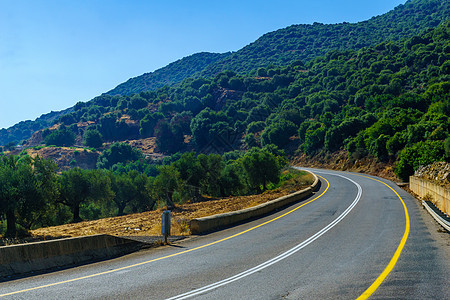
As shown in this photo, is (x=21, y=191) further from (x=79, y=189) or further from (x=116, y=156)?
(x=116, y=156)

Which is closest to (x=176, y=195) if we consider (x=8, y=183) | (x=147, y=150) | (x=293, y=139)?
(x=8, y=183)

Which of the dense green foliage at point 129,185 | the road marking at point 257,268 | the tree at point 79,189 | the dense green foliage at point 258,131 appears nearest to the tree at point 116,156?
the dense green foliage at point 258,131

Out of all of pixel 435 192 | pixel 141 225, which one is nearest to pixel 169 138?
pixel 141 225

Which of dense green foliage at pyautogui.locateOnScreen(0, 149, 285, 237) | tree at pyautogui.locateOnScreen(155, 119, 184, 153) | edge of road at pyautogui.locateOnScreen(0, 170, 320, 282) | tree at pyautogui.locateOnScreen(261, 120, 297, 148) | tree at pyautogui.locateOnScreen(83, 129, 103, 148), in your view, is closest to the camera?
edge of road at pyautogui.locateOnScreen(0, 170, 320, 282)

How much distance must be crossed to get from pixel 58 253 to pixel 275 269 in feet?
19.2

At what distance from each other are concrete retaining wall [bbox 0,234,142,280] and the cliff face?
19.8 metres

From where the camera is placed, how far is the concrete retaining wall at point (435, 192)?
17.8 meters

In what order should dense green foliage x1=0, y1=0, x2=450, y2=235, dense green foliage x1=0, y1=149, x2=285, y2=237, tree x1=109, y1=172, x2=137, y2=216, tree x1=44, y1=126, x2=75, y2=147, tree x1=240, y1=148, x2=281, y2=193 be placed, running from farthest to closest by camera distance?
tree x1=44, y1=126, x2=75, y2=147
tree x1=109, y1=172, x2=137, y2=216
tree x1=240, y1=148, x2=281, y2=193
dense green foliage x1=0, y1=0, x2=450, y2=235
dense green foliage x1=0, y1=149, x2=285, y2=237

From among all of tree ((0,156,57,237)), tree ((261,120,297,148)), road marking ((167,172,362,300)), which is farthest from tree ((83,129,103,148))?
road marking ((167,172,362,300))

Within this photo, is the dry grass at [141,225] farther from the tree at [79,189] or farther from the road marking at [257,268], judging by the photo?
the tree at [79,189]

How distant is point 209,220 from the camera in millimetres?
15367

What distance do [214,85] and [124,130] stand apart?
180 ft

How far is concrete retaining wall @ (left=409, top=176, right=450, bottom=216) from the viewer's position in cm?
1781

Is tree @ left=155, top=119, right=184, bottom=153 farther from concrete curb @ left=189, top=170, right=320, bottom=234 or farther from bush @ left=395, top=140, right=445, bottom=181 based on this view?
concrete curb @ left=189, top=170, right=320, bottom=234
